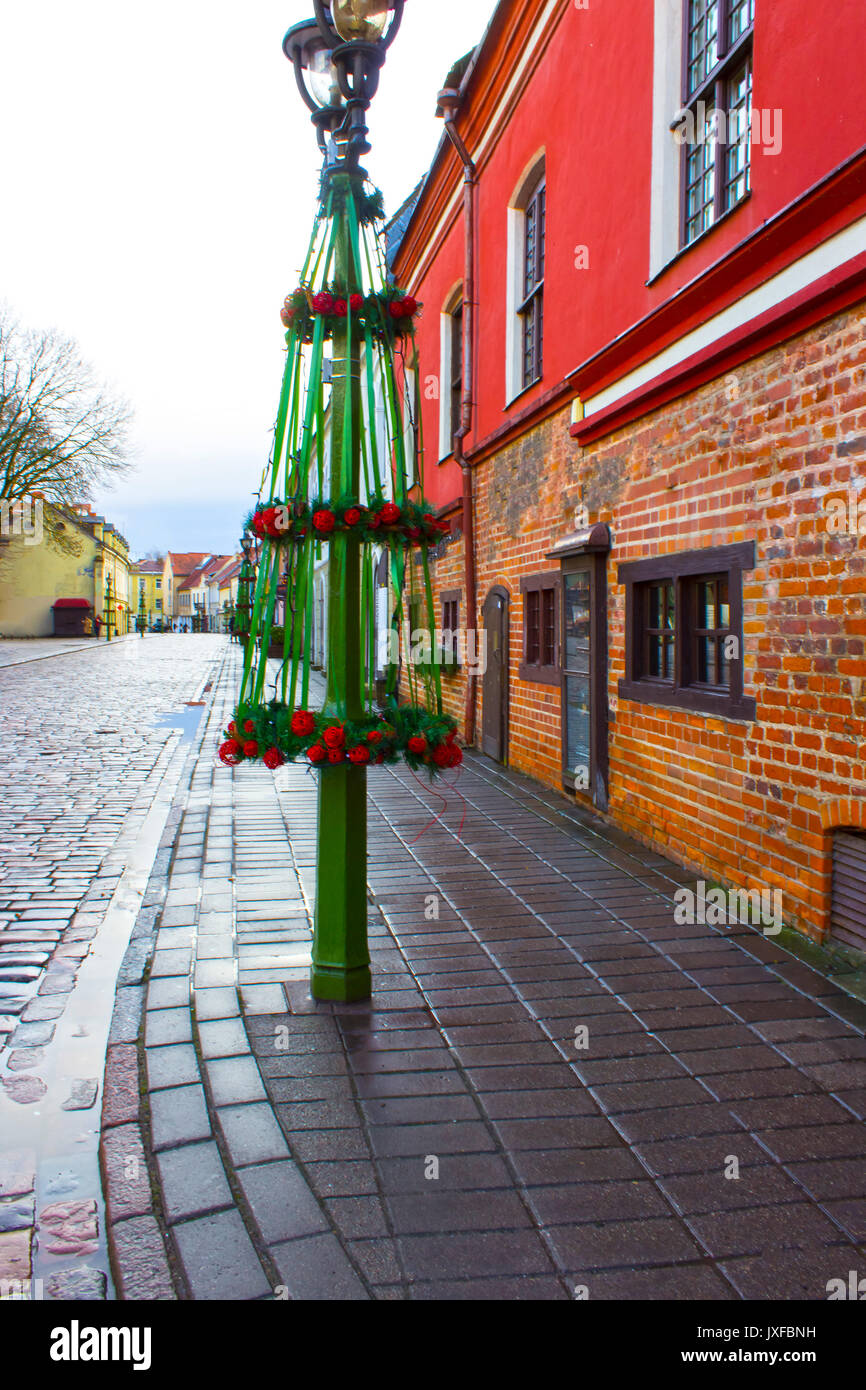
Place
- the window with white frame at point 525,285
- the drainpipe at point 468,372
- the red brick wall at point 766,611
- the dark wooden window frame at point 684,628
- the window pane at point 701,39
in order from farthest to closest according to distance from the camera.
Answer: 1. the drainpipe at point 468,372
2. the window with white frame at point 525,285
3. the window pane at point 701,39
4. the dark wooden window frame at point 684,628
5. the red brick wall at point 766,611

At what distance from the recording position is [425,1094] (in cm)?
306

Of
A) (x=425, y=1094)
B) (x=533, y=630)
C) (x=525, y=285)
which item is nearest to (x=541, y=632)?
(x=533, y=630)

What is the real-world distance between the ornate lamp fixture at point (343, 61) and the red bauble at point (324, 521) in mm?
1391

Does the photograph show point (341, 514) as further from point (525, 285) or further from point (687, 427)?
point (525, 285)

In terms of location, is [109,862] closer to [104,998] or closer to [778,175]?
[104,998]

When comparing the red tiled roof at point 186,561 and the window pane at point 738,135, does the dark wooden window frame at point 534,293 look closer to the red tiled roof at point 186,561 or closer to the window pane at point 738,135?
the window pane at point 738,135

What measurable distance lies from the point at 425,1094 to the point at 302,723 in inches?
51.3

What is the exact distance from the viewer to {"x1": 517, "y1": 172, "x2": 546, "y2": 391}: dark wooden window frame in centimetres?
889

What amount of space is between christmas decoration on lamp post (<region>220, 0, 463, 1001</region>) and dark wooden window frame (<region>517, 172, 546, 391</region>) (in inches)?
201

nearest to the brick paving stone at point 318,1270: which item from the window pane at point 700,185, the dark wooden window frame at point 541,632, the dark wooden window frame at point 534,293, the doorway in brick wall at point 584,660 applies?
the doorway in brick wall at point 584,660

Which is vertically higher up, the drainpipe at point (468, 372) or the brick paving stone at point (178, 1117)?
the drainpipe at point (468, 372)

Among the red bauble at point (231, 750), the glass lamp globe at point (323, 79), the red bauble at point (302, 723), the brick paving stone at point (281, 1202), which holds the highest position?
the glass lamp globe at point (323, 79)

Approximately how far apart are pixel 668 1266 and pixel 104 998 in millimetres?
2463

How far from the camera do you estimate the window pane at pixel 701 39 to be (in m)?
5.43
